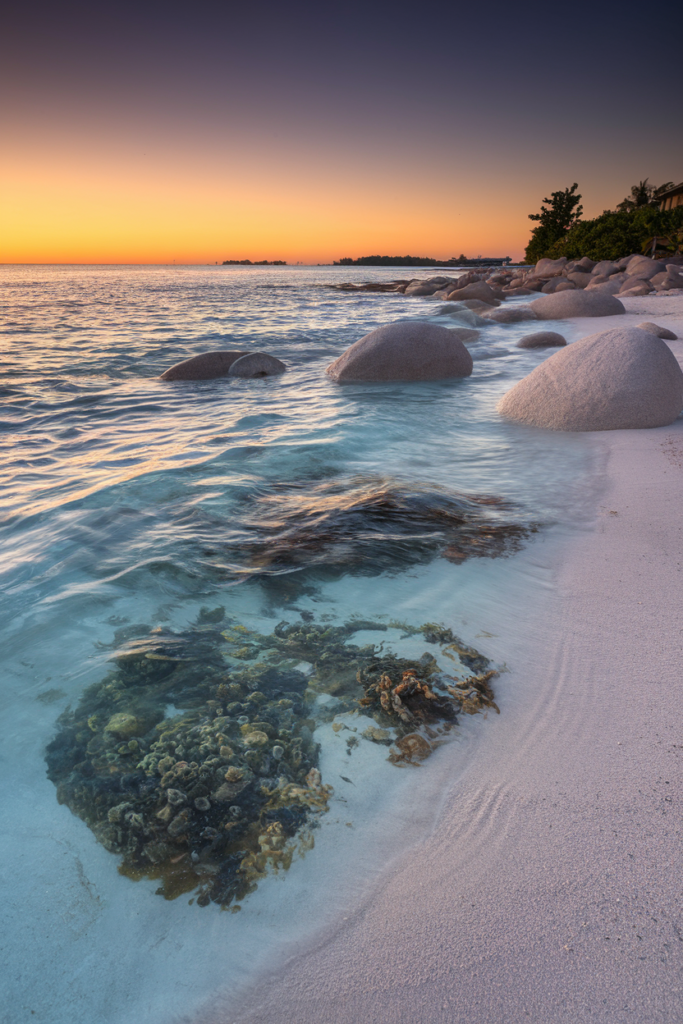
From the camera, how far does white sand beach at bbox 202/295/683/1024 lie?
43.1 inches

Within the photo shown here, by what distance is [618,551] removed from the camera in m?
2.78

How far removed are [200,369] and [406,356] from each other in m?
3.39

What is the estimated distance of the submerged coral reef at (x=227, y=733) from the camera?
1.42 meters

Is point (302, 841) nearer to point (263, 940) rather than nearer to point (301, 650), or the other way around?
point (263, 940)

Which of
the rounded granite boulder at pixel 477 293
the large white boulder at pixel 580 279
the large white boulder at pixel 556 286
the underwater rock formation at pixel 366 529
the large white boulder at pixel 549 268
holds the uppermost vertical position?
the large white boulder at pixel 549 268

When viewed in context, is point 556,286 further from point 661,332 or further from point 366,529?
point 366,529

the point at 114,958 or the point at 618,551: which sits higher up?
the point at 618,551

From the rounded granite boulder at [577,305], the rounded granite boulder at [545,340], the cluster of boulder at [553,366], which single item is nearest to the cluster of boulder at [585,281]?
the rounded granite boulder at [577,305]

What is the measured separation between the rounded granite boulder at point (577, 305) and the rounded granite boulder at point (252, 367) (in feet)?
29.8

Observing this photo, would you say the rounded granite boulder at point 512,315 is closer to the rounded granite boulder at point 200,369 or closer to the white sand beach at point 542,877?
the rounded granite boulder at point 200,369

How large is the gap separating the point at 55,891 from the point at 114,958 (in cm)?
24

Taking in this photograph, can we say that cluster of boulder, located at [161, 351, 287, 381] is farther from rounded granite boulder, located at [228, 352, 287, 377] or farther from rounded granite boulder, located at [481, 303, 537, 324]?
rounded granite boulder, located at [481, 303, 537, 324]

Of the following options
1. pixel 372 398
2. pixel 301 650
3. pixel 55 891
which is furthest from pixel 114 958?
pixel 372 398

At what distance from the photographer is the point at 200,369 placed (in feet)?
29.3
